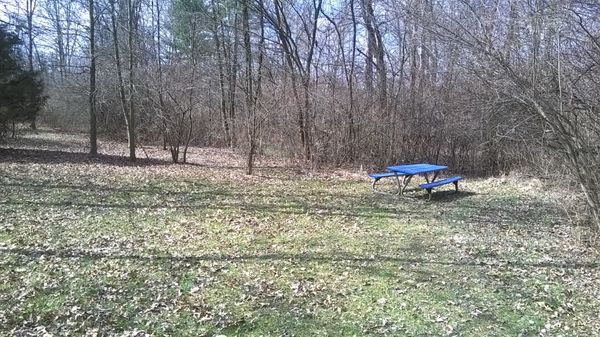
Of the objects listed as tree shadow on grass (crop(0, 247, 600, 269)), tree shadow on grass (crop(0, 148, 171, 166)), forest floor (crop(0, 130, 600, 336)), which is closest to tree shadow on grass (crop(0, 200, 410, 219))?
forest floor (crop(0, 130, 600, 336))

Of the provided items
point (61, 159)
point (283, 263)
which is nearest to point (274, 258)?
point (283, 263)

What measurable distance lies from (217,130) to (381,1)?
9.90m

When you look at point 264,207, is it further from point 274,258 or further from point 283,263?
point 283,263

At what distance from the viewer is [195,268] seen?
4.70 meters

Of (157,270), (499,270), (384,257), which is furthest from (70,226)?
(499,270)

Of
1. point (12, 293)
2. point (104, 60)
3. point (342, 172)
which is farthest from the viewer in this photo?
point (104, 60)

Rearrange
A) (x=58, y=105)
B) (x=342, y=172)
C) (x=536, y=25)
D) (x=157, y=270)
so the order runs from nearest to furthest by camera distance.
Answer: (x=157, y=270) < (x=536, y=25) < (x=342, y=172) < (x=58, y=105)

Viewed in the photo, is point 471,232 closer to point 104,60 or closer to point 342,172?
point 342,172

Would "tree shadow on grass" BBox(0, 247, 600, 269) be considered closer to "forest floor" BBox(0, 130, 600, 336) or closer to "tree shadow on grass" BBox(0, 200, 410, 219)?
"forest floor" BBox(0, 130, 600, 336)

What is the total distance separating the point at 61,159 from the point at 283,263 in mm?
9278

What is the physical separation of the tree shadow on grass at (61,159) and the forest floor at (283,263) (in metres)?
2.56

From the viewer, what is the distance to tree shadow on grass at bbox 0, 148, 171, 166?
1127 centimetres

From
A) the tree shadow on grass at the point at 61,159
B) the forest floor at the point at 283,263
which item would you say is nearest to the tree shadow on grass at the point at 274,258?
the forest floor at the point at 283,263

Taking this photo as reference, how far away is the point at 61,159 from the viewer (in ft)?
39.0
